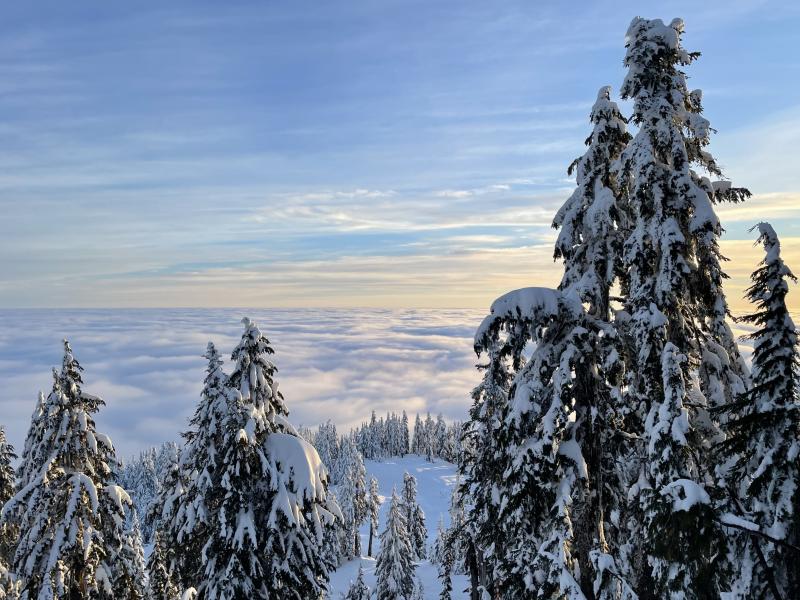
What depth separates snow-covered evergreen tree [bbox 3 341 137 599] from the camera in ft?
56.5

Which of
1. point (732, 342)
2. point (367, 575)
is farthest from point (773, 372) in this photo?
point (367, 575)

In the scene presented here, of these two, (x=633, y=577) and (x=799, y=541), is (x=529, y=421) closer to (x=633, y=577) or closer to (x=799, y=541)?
(x=799, y=541)

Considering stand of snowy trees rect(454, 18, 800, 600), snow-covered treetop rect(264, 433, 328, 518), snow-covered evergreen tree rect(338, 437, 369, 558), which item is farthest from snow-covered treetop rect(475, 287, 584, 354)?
snow-covered evergreen tree rect(338, 437, 369, 558)

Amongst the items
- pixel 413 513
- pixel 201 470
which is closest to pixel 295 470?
pixel 201 470

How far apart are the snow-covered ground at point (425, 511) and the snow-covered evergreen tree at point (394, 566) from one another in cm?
480

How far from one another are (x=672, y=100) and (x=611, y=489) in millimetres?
9244

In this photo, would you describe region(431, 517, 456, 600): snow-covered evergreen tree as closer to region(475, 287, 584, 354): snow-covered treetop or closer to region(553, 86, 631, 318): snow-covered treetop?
region(553, 86, 631, 318): snow-covered treetop

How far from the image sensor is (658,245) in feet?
40.9

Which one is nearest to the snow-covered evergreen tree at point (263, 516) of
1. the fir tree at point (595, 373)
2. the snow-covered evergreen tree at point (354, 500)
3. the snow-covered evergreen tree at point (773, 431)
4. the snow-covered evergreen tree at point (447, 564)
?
the fir tree at point (595, 373)

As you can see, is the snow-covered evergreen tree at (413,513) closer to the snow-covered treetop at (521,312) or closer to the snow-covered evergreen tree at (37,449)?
the snow-covered evergreen tree at (37,449)

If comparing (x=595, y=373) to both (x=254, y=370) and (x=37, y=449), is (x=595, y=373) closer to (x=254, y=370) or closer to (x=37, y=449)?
(x=254, y=370)

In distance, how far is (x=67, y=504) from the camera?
56.6 feet

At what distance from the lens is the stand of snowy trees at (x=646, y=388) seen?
8281 millimetres

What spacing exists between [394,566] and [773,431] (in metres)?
54.2
